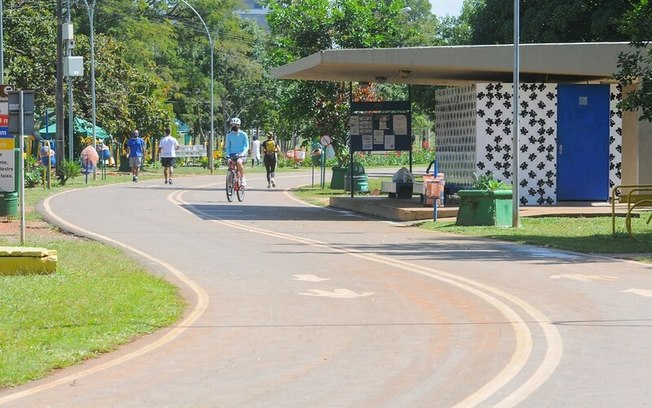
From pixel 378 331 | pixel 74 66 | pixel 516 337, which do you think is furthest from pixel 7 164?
pixel 74 66

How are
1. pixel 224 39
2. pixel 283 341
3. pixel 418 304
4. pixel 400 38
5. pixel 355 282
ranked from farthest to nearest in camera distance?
pixel 224 39
pixel 400 38
pixel 355 282
pixel 418 304
pixel 283 341

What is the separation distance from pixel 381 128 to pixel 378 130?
0.31ft

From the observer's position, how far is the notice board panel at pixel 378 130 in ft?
110

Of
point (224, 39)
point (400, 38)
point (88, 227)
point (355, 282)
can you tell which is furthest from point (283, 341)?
point (224, 39)

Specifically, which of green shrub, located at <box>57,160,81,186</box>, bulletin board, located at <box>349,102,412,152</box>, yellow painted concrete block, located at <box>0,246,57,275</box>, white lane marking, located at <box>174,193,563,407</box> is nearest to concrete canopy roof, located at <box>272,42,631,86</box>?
bulletin board, located at <box>349,102,412,152</box>

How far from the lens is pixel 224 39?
282 ft

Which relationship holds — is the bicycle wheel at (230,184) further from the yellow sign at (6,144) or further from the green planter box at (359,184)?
the yellow sign at (6,144)

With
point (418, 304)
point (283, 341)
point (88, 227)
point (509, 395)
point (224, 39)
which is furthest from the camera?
point (224, 39)

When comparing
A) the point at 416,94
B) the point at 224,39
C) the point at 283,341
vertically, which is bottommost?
the point at 283,341

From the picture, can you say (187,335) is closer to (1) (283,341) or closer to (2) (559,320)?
(1) (283,341)

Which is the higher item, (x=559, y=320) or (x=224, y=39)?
(x=224, y=39)

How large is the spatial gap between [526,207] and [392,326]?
17431 millimetres

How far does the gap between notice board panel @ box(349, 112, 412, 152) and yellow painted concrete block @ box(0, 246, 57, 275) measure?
18.6 metres

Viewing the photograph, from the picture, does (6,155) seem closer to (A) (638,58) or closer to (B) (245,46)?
(A) (638,58)
